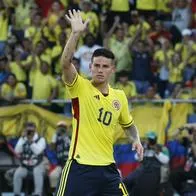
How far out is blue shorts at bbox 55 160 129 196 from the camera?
884 cm

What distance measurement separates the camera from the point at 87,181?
885 centimetres

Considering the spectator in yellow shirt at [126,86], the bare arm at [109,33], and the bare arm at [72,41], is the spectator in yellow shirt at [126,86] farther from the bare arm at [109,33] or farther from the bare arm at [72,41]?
the bare arm at [72,41]

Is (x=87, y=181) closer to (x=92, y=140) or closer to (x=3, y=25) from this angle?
(x=92, y=140)

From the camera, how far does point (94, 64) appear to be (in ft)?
29.2

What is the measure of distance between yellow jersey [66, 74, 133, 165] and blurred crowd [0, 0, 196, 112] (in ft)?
25.1

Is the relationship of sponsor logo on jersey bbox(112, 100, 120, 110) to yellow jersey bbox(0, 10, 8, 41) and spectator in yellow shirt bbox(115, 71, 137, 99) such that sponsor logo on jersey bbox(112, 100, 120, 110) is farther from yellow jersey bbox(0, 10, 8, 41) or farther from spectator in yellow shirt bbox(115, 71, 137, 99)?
yellow jersey bbox(0, 10, 8, 41)

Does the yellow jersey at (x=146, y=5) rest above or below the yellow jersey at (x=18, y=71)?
above

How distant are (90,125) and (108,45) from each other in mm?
9629

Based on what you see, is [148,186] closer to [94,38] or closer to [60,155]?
[60,155]

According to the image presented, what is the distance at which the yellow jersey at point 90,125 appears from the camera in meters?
8.87

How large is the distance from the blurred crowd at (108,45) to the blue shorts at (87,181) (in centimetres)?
768

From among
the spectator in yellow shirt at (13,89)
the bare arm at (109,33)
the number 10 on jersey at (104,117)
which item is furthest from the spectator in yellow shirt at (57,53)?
the number 10 on jersey at (104,117)

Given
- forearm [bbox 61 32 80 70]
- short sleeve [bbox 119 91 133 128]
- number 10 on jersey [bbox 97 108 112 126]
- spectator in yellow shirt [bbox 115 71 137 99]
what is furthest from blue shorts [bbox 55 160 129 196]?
spectator in yellow shirt [bbox 115 71 137 99]

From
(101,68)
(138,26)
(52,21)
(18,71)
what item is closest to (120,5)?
(138,26)
